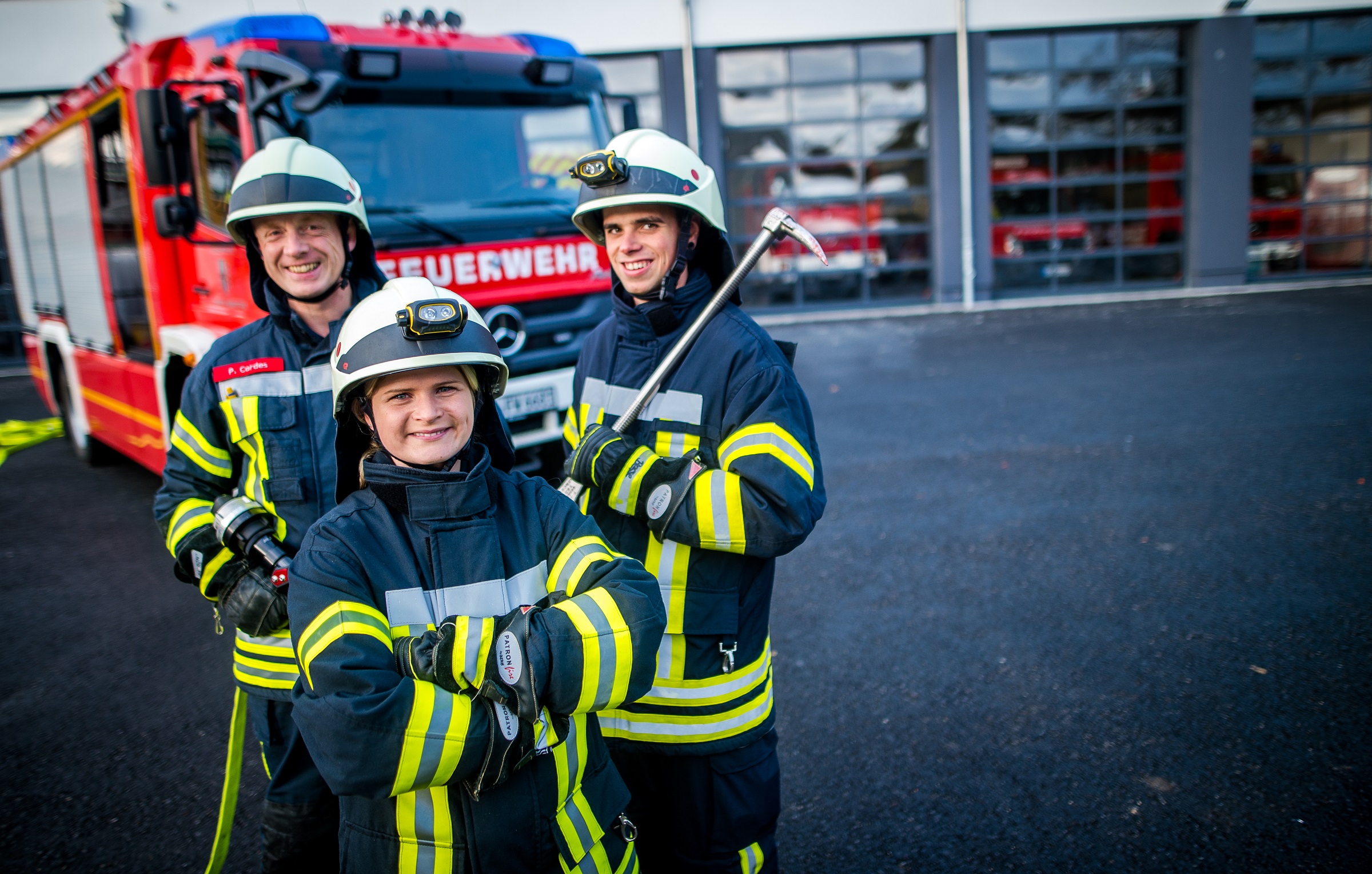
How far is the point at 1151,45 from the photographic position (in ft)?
49.6

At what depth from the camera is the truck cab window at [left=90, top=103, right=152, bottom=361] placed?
577cm

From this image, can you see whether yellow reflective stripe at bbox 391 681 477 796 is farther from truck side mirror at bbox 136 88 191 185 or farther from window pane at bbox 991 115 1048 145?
window pane at bbox 991 115 1048 145

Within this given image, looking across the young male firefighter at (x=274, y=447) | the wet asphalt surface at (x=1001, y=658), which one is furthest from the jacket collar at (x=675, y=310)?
the wet asphalt surface at (x=1001, y=658)

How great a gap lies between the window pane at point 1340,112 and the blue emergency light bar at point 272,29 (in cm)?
1639

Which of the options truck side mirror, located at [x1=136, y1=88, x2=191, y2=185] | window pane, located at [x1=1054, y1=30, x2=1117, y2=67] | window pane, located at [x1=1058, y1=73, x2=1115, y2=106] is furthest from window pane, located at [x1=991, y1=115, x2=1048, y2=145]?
truck side mirror, located at [x1=136, y1=88, x2=191, y2=185]

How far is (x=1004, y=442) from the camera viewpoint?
6.93 meters

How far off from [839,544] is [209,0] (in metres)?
11.5

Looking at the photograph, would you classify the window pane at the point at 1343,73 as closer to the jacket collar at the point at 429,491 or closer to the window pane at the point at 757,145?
the window pane at the point at 757,145

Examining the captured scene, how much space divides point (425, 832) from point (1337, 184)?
61.2ft

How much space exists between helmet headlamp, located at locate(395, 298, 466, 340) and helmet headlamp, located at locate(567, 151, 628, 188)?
649 millimetres

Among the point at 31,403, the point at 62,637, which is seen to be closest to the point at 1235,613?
the point at 62,637

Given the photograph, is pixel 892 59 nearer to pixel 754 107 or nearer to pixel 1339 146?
pixel 754 107

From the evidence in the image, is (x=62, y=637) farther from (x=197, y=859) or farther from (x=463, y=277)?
(x=463, y=277)

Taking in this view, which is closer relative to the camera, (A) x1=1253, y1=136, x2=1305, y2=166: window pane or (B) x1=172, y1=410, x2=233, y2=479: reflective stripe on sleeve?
(B) x1=172, y1=410, x2=233, y2=479: reflective stripe on sleeve
